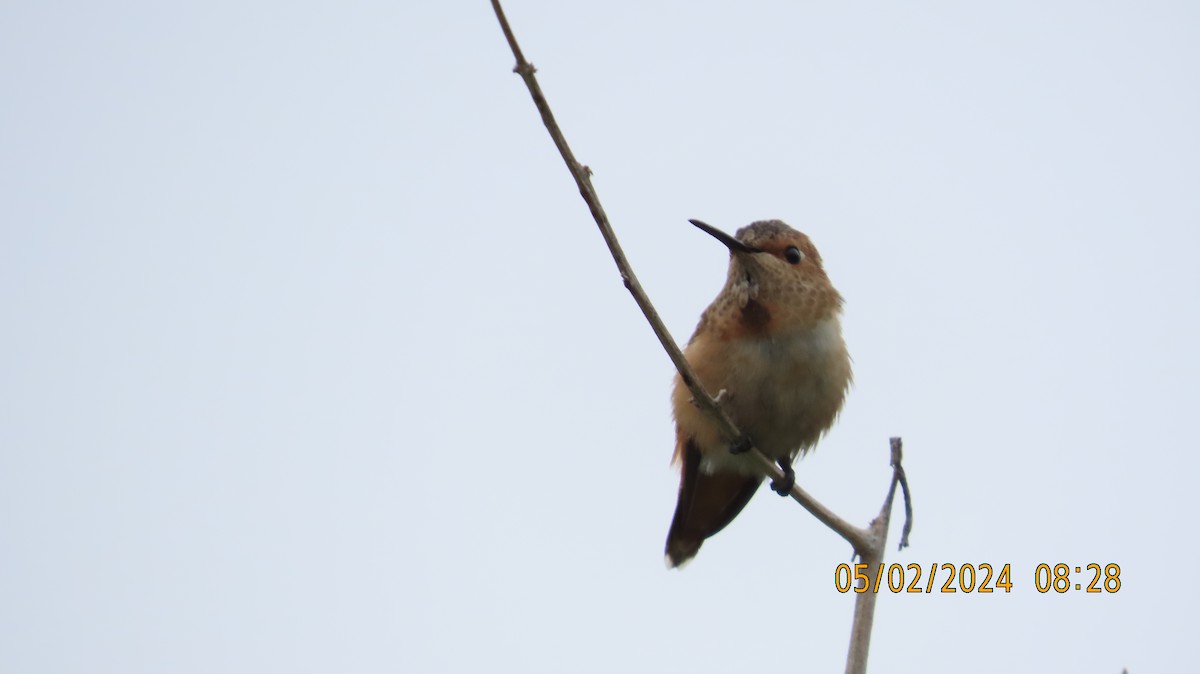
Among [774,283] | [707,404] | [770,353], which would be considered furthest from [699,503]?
[707,404]

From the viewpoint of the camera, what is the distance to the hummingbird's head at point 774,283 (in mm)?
6699

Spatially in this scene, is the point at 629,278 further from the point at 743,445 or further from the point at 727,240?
the point at 727,240

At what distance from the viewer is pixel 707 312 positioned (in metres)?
7.31

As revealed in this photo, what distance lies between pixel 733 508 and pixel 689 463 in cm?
59

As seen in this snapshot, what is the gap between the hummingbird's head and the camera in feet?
22.0

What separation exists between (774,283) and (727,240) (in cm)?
53

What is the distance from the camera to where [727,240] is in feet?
21.1

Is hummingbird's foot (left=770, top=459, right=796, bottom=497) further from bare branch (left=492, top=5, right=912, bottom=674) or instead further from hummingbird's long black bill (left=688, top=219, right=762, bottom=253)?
hummingbird's long black bill (left=688, top=219, right=762, bottom=253)

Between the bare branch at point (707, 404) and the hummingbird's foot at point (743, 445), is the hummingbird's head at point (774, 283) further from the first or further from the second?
the bare branch at point (707, 404)

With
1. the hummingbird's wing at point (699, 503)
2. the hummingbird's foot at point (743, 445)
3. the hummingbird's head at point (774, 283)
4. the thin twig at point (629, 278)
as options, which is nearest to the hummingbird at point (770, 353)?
the hummingbird's head at point (774, 283)

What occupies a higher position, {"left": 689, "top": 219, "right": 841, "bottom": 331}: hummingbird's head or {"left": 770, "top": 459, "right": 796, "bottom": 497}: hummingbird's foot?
{"left": 689, "top": 219, "right": 841, "bottom": 331}: hummingbird's head

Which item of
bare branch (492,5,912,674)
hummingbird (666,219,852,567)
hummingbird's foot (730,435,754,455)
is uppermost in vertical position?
hummingbird (666,219,852,567)

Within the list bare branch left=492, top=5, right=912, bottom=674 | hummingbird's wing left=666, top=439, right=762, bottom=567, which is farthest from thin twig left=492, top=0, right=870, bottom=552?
hummingbird's wing left=666, top=439, right=762, bottom=567

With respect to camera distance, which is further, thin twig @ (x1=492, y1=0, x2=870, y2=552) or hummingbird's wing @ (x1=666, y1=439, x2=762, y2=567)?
hummingbird's wing @ (x1=666, y1=439, x2=762, y2=567)
